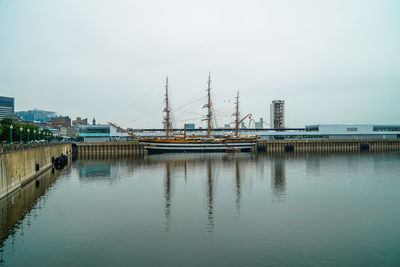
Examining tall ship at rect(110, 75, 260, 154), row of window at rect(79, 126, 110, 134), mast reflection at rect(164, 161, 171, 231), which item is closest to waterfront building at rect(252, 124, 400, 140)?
tall ship at rect(110, 75, 260, 154)

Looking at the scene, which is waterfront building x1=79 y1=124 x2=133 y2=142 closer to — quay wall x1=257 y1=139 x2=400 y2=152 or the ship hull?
the ship hull

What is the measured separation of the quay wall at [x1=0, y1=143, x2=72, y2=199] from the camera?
34.4 m

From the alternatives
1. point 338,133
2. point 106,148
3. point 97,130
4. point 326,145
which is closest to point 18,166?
point 106,148

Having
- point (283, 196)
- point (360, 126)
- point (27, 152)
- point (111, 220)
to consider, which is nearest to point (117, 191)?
point (111, 220)

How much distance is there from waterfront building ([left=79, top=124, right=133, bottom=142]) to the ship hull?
23.9 m

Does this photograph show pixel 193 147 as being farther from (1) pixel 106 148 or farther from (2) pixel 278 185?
(2) pixel 278 185

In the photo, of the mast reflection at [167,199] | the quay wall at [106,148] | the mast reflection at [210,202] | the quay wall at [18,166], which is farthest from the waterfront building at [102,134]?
the mast reflection at [210,202]

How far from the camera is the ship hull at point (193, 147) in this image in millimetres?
114000

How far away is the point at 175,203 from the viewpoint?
34125 millimetres

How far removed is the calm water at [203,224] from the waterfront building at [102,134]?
90.5 m

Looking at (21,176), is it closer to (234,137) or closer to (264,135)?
(234,137)

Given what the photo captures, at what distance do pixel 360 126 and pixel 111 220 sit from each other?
14392cm

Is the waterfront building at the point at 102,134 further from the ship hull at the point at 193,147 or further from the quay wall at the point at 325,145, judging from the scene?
the quay wall at the point at 325,145

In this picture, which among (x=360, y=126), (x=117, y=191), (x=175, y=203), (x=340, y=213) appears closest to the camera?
(x=340, y=213)
